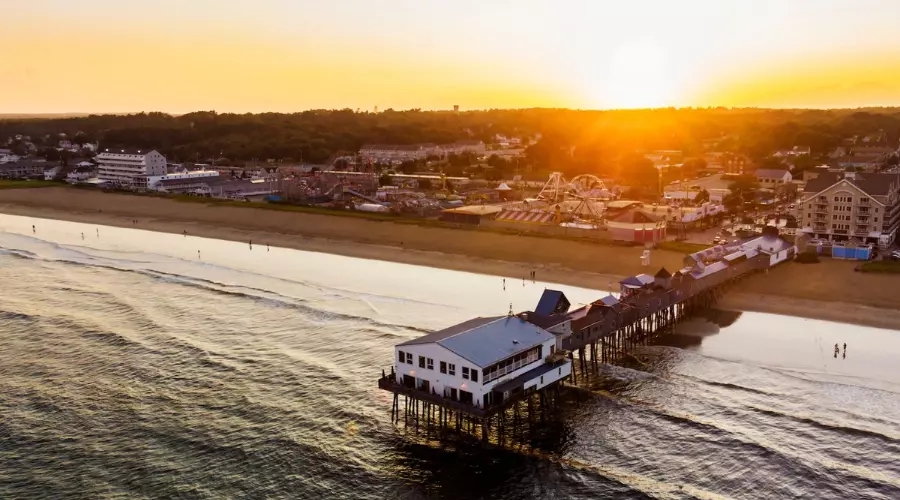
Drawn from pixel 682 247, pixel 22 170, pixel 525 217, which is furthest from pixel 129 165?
pixel 682 247

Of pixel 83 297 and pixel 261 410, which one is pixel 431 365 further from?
pixel 83 297

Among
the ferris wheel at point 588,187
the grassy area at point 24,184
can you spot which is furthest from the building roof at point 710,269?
the grassy area at point 24,184

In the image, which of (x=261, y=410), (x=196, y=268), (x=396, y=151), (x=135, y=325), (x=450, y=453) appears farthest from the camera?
(x=396, y=151)

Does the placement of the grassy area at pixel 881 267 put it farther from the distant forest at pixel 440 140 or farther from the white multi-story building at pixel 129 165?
the white multi-story building at pixel 129 165

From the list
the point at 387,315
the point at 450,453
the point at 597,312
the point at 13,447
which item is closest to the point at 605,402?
the point at 597,312

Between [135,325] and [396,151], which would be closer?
[135,325]

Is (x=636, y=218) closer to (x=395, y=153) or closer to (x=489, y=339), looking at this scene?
(x=489, y=339)
